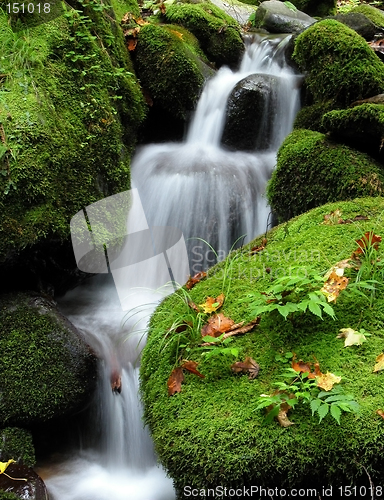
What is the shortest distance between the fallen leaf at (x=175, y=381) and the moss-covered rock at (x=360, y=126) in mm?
2903

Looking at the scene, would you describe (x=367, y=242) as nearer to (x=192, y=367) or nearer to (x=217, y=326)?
(x=217, y=326)

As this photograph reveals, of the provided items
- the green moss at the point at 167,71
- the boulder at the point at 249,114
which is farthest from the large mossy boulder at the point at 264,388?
the green moss at the point at 167,71

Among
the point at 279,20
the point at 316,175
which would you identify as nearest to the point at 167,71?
the point at 316,175

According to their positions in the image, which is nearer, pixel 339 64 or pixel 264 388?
pixel 264 388

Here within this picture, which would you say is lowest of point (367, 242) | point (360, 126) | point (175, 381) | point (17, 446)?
point (17, 446)

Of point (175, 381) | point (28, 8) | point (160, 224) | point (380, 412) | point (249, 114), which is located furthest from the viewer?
point (249, 114)

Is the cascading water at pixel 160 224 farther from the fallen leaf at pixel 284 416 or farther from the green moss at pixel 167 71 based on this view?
the fallen leaf at pixel 284 416

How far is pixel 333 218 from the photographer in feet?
11.3

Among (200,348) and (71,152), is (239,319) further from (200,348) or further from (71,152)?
(71,152)

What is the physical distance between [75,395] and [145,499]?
96 cm

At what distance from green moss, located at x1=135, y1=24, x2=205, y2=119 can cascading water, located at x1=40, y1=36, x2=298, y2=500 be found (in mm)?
256

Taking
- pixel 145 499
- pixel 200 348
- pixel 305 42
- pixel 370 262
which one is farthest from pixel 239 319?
pixel 305 42

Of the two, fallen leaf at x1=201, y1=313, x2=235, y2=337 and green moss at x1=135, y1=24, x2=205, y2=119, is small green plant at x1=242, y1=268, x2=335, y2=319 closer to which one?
fallen leaf at x1=201, y1=313, x2=235, y2=337

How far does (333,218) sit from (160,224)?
2.49 meters
